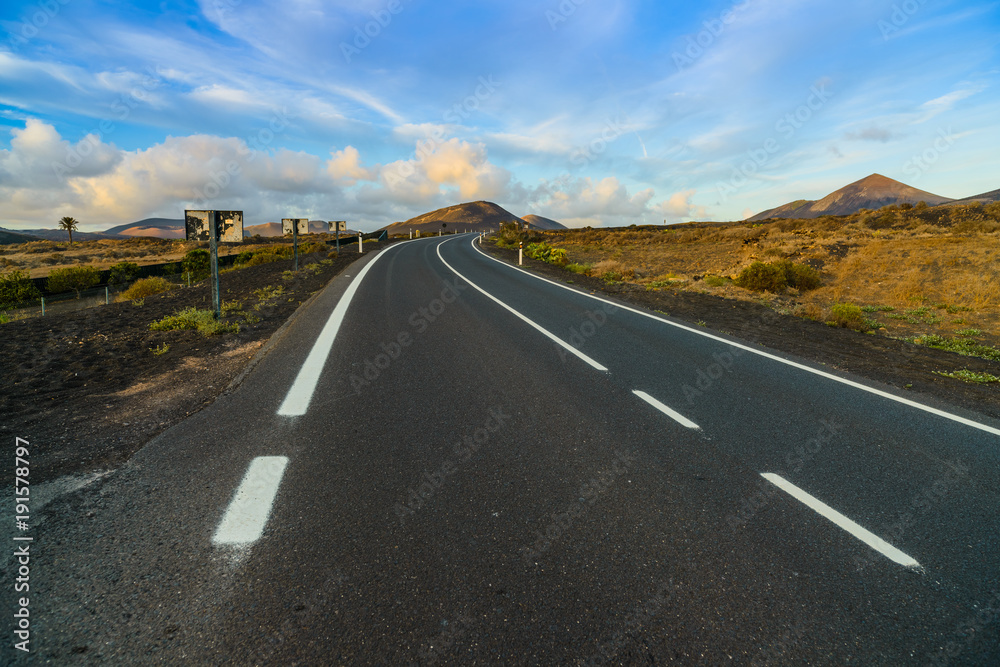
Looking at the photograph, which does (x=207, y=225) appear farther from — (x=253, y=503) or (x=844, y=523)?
(x=844, y=523)

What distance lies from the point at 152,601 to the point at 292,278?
1684 centimetres

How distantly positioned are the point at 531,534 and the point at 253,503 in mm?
1655

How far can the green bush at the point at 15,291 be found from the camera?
65.6 ft

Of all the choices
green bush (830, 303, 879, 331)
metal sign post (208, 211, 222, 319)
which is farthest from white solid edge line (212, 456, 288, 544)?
green bush (830, 303, 879, 331)

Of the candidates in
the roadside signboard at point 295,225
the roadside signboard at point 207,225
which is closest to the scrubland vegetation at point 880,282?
the roadside signboard at point 207,225

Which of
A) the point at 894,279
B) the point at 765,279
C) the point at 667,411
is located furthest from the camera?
the point at 894,279

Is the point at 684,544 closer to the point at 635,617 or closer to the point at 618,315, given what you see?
the point at 635,617

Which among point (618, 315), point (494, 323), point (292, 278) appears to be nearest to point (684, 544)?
point (494, 323)

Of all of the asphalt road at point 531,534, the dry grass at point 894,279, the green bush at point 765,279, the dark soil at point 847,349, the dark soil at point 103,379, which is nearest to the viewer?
the asphalt road at point 531,534

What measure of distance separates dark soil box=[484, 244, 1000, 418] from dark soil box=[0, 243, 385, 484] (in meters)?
7.91

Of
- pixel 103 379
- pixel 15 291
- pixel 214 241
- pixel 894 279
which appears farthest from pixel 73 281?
pixel 894 279

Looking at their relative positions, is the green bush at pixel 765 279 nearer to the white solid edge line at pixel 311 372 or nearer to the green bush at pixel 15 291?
the white solid edge line at pixel 311 372

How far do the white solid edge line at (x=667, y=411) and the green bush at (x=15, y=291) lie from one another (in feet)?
86.5

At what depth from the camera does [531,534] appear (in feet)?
8.53
